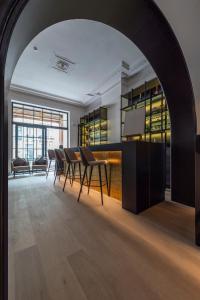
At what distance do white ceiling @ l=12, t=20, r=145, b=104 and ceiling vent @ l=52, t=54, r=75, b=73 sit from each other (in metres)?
0.08

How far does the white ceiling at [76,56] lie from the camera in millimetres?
3271

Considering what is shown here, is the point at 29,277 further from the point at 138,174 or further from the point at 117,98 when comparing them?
the point at 117,98

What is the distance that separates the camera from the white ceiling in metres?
3.27

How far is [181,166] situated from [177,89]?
1.21 metres

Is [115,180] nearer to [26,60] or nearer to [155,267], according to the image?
[155,267]

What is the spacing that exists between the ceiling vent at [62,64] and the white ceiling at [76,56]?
8 cm

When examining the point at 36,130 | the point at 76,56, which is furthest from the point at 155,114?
the point at 36,130

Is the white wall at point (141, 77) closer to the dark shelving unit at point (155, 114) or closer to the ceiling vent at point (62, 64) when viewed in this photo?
the dark shelving unit at point (155, 114)

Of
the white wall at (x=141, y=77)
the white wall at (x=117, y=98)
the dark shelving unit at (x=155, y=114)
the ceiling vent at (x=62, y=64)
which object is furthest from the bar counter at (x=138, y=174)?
the ceiling vent at (x=62, y=64)

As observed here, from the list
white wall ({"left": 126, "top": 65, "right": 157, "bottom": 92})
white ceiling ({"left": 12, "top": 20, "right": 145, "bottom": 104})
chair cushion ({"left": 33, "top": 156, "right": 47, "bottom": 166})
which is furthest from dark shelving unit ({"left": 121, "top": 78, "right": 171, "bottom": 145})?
chair cushion ({"left": 33, "top": 156, "right": 47, "bottom": 166})

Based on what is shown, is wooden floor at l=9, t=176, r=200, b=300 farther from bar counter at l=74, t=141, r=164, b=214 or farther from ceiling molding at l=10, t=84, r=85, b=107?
ceiling molding at l=10, t=84, r=85, b=107

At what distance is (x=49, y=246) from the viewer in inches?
53.4

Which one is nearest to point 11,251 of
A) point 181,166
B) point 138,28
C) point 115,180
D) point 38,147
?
point 115,180

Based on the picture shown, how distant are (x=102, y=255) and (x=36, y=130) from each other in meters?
6.77
